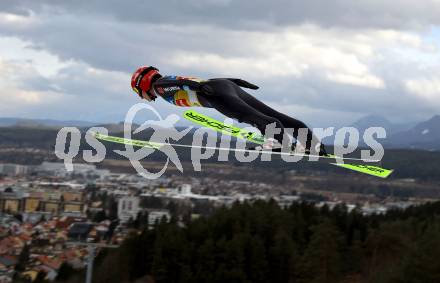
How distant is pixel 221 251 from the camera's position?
55688mm

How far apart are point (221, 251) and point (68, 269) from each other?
771 inches

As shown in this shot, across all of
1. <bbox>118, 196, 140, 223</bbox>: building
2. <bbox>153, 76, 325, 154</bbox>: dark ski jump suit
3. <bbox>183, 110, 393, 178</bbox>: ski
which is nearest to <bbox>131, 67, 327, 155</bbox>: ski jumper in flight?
<bbox>153, 76, 325, 154</bbox>: dark ski jump suit

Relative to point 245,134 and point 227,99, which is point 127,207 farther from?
point 227,99

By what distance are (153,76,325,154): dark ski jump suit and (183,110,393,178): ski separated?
72cm

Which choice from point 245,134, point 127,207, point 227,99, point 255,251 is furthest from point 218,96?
point 127,207

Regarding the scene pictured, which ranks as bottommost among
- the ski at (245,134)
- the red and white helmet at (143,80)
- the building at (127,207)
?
the building at (127,207)

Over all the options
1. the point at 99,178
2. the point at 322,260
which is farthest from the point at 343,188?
the point at 322,260

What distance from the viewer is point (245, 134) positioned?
15.4 m

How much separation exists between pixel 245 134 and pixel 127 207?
9927cm

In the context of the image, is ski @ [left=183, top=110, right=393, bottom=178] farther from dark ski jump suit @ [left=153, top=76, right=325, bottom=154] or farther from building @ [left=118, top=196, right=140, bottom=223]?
building @ [left=118, top=196, right=140, bottom=223]

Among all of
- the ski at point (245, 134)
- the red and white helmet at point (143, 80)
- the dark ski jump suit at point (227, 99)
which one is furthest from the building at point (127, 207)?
the dark ski jump suit at point (227, 99)

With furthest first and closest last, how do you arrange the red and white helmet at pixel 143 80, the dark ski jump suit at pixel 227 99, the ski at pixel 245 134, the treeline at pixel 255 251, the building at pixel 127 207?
the building at pixel 127 207 → the treeline at pixel 255 251 → the ski at pixel 245 134 → the red and white helmet at pixel 143 80 → the dark ski jump suit at pixel 227 99

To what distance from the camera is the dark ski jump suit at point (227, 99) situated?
11.9 meters

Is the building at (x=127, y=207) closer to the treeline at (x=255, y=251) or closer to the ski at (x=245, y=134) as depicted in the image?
the treeline at (x=255, y=251)
